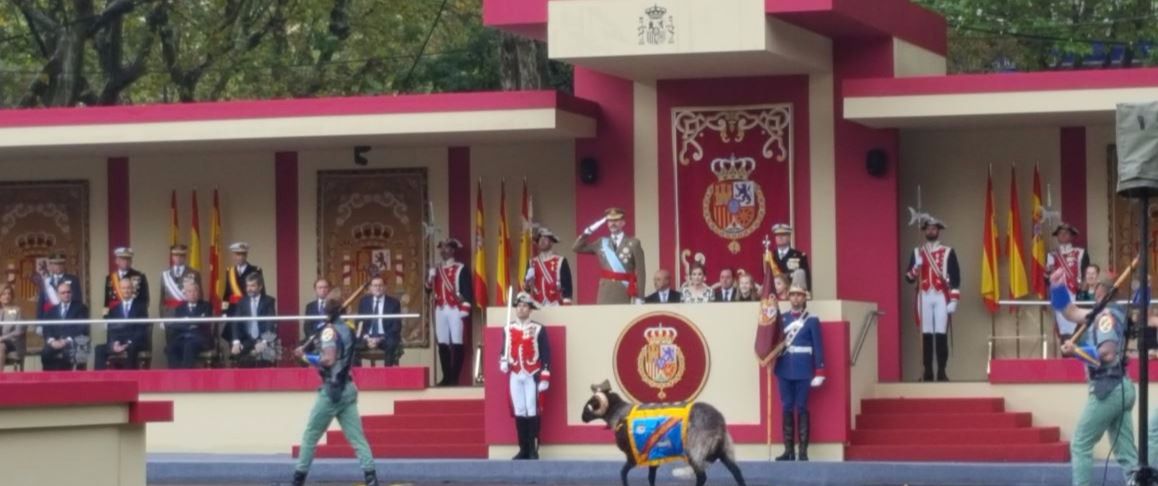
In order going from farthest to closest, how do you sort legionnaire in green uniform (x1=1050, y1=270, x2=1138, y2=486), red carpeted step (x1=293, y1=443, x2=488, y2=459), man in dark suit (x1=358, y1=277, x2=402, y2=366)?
1. man in dark suit (x1=358, y1=277, x2=402, y2=366)
2. red carpeted step (x1=293, y1=443, x2=488, y2=459)
3. legionnaire in green uniform (x1=1050, y1=270, x2=1138, y2=486)

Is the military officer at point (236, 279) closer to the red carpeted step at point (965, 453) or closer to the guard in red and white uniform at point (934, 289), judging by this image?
the guard in red and white uniform at point (934, 289)

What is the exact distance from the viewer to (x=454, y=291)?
2678 centimetres

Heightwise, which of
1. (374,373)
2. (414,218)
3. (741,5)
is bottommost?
(374,373)

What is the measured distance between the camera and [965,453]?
2311 cm

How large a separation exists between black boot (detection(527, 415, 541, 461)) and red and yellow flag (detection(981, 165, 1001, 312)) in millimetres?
5226

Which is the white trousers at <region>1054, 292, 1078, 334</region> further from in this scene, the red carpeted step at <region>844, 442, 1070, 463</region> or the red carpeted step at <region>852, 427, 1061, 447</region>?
the red carpeted step at <region>844, 442, 1070, 463</region>

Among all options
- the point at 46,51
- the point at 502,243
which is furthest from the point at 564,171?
the point at 46,51

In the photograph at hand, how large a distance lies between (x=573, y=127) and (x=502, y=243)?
1.94 meters

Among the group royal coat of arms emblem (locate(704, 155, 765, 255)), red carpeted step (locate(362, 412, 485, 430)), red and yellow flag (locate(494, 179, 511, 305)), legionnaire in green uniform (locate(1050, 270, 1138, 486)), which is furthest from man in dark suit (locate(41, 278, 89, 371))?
legionnaire in green uniform (locate(1050, 270, 1138, 486))

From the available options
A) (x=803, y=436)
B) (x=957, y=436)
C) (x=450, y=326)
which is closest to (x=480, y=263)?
(x=450, y=326)

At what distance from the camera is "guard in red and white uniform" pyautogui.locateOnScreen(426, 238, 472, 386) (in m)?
26.7

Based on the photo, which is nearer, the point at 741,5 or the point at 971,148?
the point at 741,5

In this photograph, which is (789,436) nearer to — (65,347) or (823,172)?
(823,172)

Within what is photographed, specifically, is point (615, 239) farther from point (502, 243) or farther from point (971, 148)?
point (971, 148)
